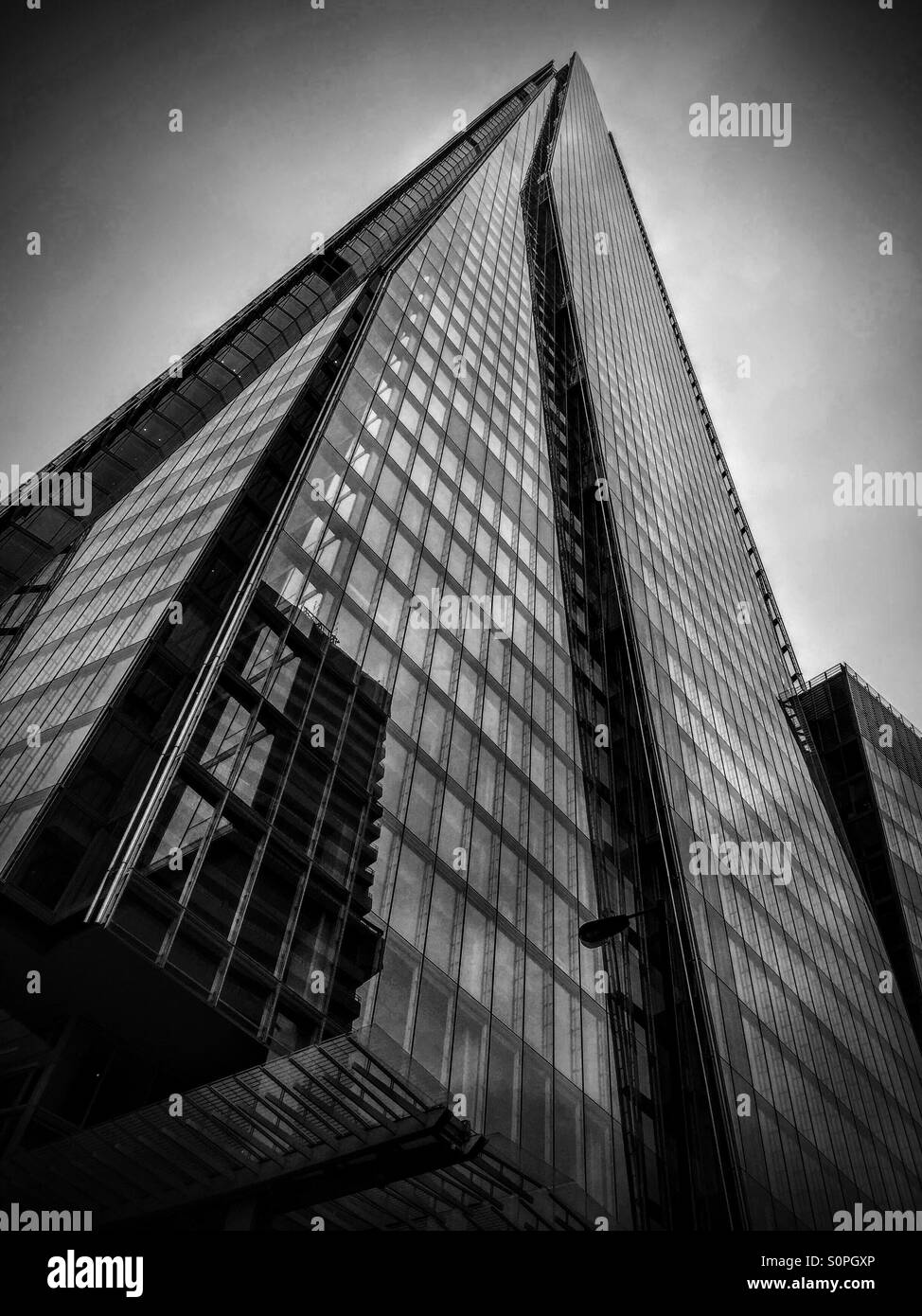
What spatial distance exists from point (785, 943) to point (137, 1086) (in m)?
33.7

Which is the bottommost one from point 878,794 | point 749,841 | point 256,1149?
point 256,1149

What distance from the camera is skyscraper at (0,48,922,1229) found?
18.1 m

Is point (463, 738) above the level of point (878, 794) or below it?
below

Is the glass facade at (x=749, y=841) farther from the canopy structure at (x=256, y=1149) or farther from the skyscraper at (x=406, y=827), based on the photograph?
the canopy structure at (x=256, y=1149)

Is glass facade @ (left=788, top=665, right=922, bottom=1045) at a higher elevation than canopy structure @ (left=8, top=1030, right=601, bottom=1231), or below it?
higher

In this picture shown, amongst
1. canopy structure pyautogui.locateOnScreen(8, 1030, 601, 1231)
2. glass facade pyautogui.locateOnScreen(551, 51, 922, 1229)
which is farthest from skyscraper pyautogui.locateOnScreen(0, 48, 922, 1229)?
glass facade pyautogui.locateOnScreen(551, 51, 922, 1229)

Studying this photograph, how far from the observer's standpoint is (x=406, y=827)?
26281 mm

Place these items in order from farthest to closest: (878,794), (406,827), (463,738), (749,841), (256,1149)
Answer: (878,794) → (749,841) → (463,738) → (406,827) → (256,1149)

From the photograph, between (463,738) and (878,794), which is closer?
(463,738)

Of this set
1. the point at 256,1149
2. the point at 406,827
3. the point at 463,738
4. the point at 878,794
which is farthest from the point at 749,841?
the point at 256,1149

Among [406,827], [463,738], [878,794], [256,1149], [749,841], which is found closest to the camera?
[256,1149]

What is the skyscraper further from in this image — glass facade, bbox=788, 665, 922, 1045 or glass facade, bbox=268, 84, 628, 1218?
glass facade, bbox=788, 665, 922, 1045

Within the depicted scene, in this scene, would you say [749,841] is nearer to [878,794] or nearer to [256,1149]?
[878,794]

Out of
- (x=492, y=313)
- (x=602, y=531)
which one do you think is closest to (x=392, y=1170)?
(x=602, y=531)
